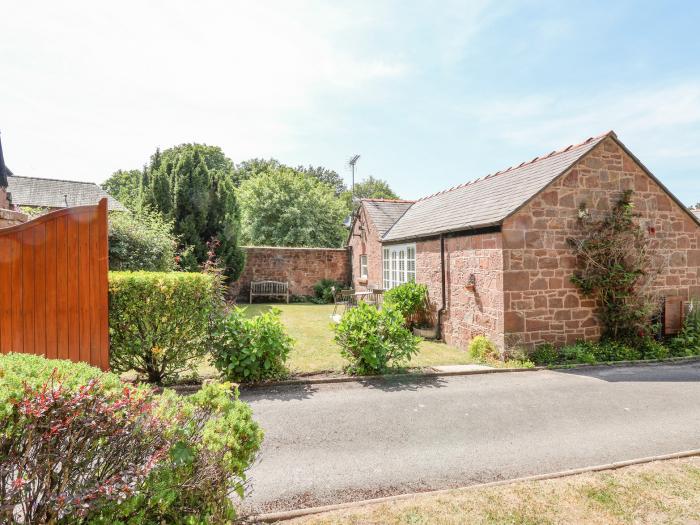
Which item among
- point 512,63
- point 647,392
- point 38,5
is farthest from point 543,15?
point 38,5

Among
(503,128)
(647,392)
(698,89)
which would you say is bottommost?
(647,392)

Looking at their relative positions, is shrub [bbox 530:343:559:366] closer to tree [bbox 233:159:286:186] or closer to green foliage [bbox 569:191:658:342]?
green foliage [bbox 569:191:658:342]

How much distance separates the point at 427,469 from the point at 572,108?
10.2 m

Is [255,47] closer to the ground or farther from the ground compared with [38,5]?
farther from the ground

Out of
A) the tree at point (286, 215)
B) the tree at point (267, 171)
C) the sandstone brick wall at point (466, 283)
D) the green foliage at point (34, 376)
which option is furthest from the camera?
the tree at point (267, 171)

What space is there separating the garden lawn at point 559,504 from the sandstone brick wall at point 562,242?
4.73 m

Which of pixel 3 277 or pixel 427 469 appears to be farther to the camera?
pixel 3 277

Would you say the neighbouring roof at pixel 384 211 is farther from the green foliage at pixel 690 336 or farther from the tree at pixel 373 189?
the tree at pixel 373 189

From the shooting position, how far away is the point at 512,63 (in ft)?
29.1

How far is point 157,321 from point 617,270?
9609 mm

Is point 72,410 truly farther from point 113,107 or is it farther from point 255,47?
point 113,107

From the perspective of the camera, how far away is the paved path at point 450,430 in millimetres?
3758

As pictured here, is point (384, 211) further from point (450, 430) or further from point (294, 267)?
point (450, 430)

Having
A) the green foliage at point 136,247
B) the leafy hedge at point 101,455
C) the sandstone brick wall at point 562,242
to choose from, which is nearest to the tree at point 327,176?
the green foliage at point 136,247
